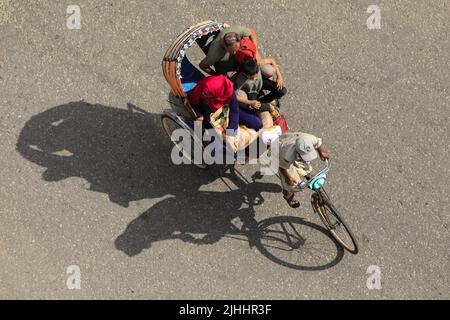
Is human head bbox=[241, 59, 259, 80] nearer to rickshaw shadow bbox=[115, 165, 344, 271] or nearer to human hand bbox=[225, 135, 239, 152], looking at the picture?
human hand bbox=[225, 135, 239, 152]

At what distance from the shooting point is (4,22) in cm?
697

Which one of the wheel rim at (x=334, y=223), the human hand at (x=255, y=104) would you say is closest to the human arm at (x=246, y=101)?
the human hand at (x=255, y=104)

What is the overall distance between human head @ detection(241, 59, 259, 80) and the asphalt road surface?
136 centimetres

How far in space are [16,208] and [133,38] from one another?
2.56 m

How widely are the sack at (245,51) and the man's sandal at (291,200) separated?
155 centimetres

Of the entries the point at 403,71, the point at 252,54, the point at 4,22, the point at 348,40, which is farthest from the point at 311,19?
the point at 4,22

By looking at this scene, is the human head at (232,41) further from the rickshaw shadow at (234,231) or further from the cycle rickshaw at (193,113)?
the rickshaw shadow at (234,231)

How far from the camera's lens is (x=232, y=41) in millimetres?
5289

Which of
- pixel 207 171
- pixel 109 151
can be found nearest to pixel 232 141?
pixel 207 171

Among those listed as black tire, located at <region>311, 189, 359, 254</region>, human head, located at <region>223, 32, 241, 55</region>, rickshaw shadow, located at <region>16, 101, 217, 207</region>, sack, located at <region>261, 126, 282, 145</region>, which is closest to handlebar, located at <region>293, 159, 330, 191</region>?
black tire, located at <region>311, 189, 359, 254</region>

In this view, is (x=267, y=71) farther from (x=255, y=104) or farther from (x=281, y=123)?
(x=281, y=123)

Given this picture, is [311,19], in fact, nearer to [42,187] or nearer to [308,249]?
[308,249]

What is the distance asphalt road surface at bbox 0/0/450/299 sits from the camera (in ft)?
19.8
